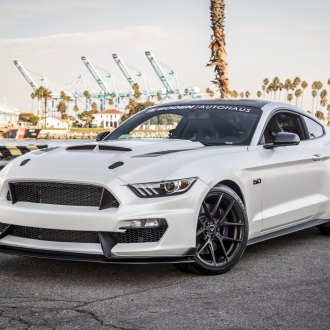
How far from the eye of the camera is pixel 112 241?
17.6ft

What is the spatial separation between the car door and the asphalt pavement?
18.0 inches

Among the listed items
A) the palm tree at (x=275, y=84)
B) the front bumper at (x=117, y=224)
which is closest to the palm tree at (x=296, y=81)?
the palm tree at (x=275, y=84)

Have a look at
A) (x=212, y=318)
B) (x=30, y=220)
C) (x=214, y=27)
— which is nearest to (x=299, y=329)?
(x=212, y=318)

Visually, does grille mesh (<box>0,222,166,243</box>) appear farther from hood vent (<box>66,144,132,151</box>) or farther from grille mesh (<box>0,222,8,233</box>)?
hood vent (<box>66,144,132,151</box>)

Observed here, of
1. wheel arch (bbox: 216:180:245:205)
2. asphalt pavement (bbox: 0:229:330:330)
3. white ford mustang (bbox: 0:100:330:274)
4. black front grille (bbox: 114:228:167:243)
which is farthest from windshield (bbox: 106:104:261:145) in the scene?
black front grille (bbox: 114:228:167:243)

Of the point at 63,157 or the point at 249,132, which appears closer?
the point at 63,157

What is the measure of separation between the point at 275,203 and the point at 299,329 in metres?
2.52

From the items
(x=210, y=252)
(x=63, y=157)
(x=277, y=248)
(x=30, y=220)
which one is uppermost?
(x=63, y=157)

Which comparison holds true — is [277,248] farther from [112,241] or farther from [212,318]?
[212,318]

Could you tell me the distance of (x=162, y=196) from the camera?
5.41 meters

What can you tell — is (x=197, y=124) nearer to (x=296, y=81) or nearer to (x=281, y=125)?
(x=281, y=125)

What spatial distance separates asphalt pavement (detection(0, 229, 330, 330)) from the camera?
4.38 metres

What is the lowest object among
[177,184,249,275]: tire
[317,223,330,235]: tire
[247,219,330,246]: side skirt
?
[317,223,330,235]: tire

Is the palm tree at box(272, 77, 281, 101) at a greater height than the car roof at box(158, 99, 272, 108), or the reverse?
the car roof at box(158, 99, 272, 108)
